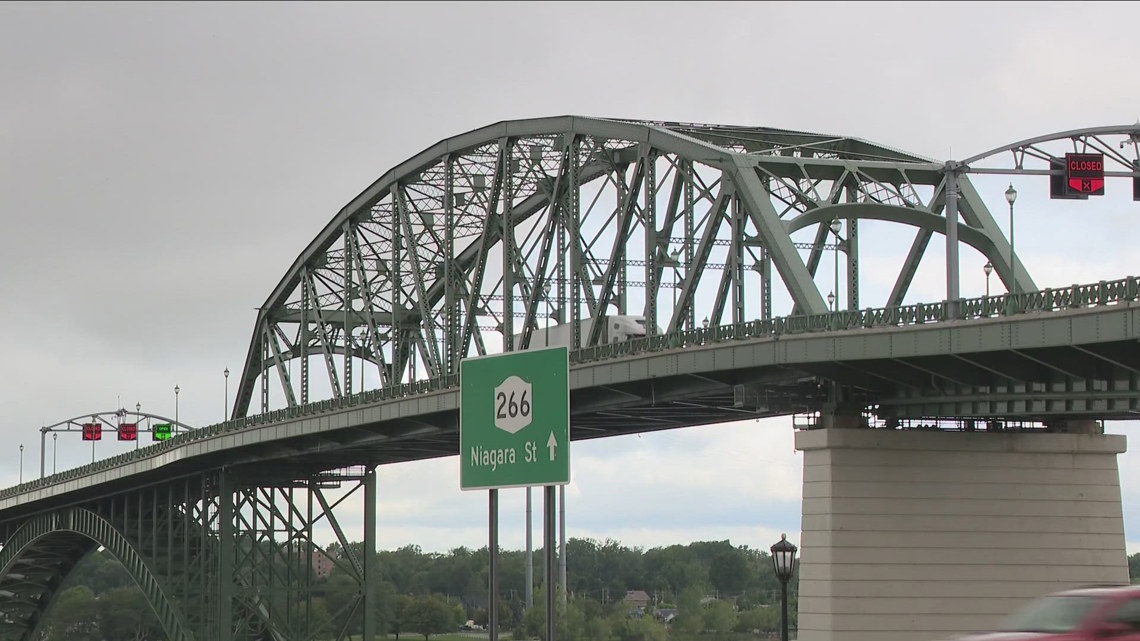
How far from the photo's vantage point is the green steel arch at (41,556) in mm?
125062

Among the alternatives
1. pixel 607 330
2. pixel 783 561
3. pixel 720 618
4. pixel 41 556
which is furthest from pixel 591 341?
pixel 720 618

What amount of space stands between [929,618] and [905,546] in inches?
82.3

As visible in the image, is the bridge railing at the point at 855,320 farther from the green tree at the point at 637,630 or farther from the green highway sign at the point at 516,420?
the green tree at the point at 637,630

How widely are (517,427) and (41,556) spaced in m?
128

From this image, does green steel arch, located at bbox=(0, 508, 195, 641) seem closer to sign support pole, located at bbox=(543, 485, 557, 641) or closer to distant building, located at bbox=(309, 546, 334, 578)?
distant building, located at bbox=(309, 546, 334, 578)

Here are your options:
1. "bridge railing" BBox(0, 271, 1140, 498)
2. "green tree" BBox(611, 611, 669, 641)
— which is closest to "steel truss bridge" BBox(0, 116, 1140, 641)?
"bridge railing" BBox(0, 271, 1140, 498)

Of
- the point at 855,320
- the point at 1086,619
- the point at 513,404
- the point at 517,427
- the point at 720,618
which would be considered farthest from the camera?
the point at 720,618

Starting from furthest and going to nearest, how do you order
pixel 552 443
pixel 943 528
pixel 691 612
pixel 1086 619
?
pixel 691 612 → pixel 943 528 → pixel 1086 619 → pixel 552 443

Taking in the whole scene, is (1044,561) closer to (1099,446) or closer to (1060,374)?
(1099,446)

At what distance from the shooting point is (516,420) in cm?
2547

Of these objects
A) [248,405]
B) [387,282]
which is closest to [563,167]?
[387,282]

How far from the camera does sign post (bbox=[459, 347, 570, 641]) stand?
80.8 feet

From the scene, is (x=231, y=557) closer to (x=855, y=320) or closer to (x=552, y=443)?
(x=855, y=320)

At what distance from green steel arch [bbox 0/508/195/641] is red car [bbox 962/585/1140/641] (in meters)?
98.4
